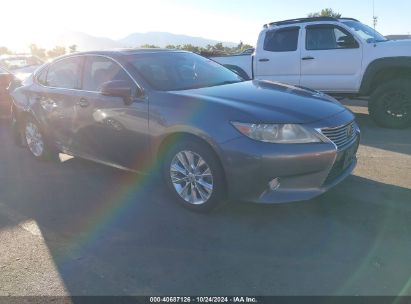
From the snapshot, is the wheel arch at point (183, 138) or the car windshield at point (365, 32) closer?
the wheel arch at point (183, 138)

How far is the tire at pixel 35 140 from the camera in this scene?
617cm

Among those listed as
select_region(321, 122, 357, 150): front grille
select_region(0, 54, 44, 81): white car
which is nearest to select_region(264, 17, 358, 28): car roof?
select_region(321, 122, 357, 150): front grille

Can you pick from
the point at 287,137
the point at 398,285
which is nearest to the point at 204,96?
the point at 287,137

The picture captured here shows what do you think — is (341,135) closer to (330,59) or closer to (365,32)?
(330,59)

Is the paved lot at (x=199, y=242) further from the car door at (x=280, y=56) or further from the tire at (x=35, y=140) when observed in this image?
the car door at (x=280, y=56)

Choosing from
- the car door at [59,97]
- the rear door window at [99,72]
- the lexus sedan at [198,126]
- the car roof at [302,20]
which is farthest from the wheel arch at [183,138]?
the car roof at [302,20]

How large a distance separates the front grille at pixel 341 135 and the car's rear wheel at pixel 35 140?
12.9ft

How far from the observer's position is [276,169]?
3.73 metres

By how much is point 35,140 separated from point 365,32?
6095 millimetres

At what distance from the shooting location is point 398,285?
9.81 feet

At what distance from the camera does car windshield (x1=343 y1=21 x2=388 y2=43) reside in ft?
26.4

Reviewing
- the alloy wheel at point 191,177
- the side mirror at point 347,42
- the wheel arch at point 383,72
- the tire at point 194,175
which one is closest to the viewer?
the tire at point 194,175

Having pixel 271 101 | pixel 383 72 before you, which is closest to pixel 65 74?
pixel 271 101

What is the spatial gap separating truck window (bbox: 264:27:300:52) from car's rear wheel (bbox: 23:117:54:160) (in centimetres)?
497
